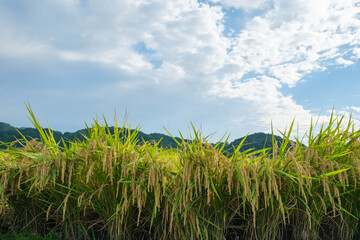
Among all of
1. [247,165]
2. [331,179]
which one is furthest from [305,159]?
[247,165]

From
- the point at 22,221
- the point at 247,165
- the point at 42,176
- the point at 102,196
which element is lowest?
the point at 22,221

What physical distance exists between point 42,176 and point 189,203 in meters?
1.38

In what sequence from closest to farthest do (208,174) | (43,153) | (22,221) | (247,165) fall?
(208,174)
(247,165)
(43,153)
(22,221)

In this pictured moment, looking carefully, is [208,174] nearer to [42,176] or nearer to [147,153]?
[147,153]

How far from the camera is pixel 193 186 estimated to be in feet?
7.61

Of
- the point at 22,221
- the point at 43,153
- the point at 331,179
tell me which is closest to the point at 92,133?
the point at 43,153

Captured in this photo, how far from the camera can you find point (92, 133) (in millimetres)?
2914

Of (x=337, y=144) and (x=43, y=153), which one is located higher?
(x=337, y=144)

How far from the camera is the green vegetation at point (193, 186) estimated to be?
7.97ft

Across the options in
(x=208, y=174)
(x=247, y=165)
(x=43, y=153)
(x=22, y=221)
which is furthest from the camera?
(x=22, y=221)

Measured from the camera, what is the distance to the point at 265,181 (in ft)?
8.26

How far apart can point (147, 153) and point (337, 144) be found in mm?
2037

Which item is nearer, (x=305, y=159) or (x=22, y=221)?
(x=305, y=159)

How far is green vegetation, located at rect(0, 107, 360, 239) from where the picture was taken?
7.97 ft
